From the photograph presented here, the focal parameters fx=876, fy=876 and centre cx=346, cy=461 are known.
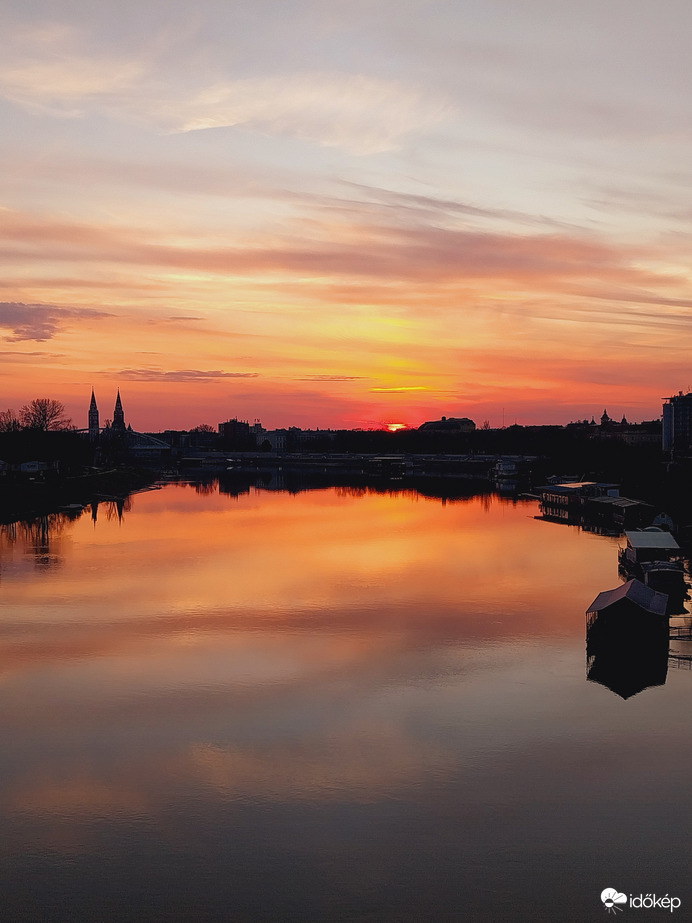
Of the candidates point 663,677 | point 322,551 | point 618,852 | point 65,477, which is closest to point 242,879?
point 618,852

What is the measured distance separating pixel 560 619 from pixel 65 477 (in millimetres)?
77807

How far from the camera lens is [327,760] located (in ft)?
59.7

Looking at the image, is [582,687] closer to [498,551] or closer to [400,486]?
[498,551]

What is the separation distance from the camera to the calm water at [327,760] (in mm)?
13805

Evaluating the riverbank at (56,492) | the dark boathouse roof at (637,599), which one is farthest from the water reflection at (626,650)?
the riverbank at (56,492)

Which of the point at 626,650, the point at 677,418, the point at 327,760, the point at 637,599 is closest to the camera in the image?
the point at 327,760

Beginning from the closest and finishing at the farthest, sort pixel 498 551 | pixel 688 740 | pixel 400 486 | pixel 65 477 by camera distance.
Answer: pixel 688 740
pixel 498 551
pixel 65 477
pixel 400 486

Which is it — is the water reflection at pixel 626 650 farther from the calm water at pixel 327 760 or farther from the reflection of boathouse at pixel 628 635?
the calm water at pixel 327 760

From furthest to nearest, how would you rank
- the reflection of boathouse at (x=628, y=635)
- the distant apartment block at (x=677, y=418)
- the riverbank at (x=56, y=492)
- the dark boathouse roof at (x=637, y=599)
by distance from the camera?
the distant apartment block at (x=677, y=418) < the riverbank at (x=56, y=492) < the dark boathouse roof at (x=637, y=599) < the reflection of boathouse at (x=628, y=635)

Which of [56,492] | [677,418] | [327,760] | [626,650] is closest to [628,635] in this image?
[626,650]

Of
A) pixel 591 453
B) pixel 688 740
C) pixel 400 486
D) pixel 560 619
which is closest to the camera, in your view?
pixel 688 740

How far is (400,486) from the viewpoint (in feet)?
371

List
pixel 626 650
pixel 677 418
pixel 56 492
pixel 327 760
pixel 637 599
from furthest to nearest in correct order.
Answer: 1. pixel 677 418
2. pixel 56 492
3. pixel 637 599
4. pixel 626 650
5. pixel 327 760

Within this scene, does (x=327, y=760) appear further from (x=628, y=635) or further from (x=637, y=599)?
(x=637, y=599)
